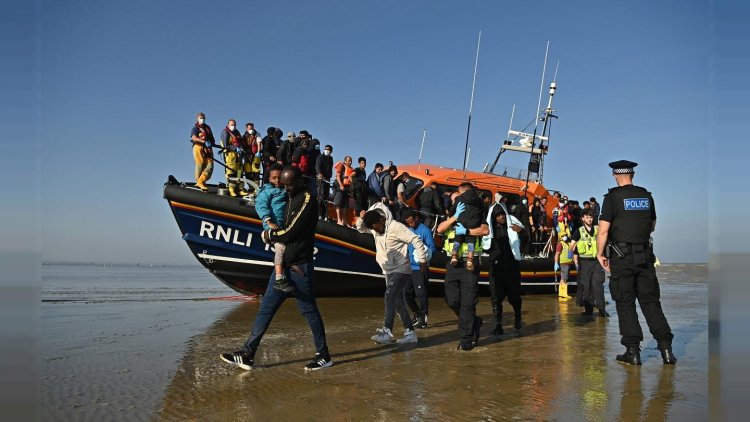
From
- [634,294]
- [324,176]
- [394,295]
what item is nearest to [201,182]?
[324,176]

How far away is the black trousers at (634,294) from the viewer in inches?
162

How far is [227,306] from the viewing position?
8539mm

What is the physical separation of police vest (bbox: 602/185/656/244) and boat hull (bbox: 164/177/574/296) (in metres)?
5.49

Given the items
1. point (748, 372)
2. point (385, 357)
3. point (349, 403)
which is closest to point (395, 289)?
point (385, 357)

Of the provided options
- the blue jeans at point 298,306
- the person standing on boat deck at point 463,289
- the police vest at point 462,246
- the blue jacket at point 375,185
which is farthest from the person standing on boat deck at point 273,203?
the blue jacket at point 375,185

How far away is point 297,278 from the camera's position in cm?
391

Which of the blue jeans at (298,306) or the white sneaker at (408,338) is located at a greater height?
the blue jeans at (298,306)

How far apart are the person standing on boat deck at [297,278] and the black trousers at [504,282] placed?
273 centimetres

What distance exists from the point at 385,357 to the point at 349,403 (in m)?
1.43

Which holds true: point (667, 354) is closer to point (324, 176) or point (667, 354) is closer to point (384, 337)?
point (384, 337)

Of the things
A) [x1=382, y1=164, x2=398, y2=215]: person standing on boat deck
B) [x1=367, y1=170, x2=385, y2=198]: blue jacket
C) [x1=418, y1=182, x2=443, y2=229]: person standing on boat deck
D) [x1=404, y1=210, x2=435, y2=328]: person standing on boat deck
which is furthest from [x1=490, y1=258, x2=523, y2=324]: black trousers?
[x1=367, y1=170, x2=385, y2=198]: blue jacket

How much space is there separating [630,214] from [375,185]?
623 cm

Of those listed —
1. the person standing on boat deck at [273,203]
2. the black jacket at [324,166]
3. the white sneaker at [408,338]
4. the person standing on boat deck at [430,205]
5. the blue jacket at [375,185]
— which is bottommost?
the white sneaker at [408,338]

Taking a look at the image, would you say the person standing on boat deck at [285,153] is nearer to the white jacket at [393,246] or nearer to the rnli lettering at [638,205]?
the white jacket at [393,246]
